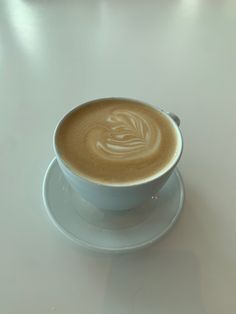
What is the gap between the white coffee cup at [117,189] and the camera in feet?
1.47

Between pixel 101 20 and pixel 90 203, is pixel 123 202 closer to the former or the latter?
pixel 90 203

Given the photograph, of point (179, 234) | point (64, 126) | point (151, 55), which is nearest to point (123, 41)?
point (151, 55)

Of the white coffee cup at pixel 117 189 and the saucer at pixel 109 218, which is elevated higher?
the white coffee cup at pixel 117 189

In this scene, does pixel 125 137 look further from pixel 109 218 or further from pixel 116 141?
pixel 109 218

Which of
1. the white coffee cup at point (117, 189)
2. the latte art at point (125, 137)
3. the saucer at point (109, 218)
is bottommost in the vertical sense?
the saucer at point (109, 218)

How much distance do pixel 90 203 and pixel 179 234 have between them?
0.14 metres

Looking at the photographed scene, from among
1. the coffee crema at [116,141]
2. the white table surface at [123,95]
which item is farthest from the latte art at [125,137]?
the white table surface at [123,95]

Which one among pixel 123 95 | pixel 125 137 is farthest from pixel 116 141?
pixel 123 95

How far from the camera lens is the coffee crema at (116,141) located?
1.57 ft

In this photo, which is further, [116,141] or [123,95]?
[123,95]

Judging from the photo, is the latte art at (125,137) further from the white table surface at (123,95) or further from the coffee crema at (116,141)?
the white table surface at (123,95)

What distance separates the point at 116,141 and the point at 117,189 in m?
0.10

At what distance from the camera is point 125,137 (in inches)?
21.2

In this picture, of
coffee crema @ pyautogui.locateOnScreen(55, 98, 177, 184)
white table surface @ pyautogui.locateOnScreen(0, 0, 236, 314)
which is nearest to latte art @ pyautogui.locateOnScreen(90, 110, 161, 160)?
coffee crema @ pyautogui.locateOnScreen(55, 98, 177, 184)
